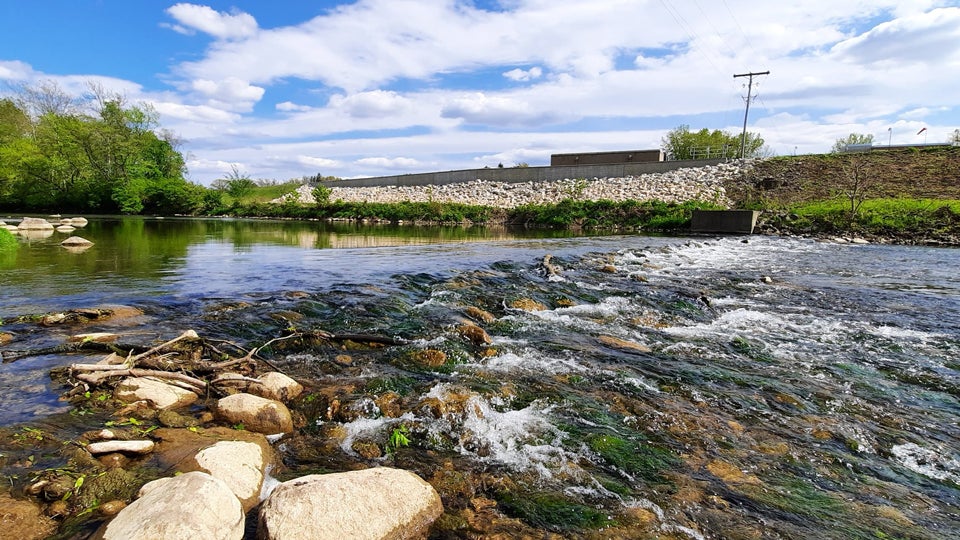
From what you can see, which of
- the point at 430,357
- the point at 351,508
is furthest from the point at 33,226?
the point at 351,508

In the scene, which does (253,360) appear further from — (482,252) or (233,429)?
(482,252)

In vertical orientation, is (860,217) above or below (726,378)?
above

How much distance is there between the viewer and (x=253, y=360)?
5.30 metres

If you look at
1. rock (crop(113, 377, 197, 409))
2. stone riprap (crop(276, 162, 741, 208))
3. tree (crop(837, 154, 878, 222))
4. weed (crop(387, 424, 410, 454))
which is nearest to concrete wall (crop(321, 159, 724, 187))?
stone riprap (crop(276, 162, 741, 208))

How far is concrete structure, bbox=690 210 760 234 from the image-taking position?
30.0 metres

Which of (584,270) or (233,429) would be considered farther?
(584,270)

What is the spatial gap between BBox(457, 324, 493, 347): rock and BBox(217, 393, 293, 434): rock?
3.06 meters

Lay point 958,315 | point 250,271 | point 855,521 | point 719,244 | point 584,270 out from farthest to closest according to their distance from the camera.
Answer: point 719,244
point 584,270
point 250,271
point 958,315
point 855,521

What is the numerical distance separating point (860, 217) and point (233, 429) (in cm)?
3500

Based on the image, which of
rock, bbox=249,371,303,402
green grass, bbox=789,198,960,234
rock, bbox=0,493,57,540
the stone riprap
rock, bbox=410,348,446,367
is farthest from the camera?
the stone riprap

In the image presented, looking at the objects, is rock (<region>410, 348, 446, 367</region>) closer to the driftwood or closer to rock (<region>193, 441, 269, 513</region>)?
the driftwood

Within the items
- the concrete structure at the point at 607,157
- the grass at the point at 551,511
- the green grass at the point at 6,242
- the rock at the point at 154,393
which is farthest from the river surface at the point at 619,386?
the concrete structure at the point at 607,157

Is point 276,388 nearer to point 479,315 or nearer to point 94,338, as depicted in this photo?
point 94,338

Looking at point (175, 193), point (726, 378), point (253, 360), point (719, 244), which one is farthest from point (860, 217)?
point (175, 193)
